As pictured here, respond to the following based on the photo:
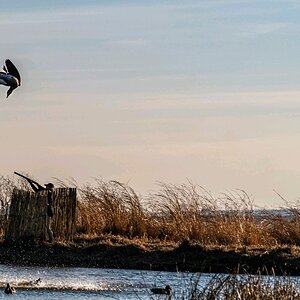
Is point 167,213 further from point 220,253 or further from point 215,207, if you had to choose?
point 220,253

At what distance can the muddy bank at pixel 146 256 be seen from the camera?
2833 centimetres

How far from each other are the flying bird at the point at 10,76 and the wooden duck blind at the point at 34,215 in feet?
39.7

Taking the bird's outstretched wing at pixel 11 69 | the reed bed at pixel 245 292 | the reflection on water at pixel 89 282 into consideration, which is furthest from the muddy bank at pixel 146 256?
the reed bed at pixel 245 292

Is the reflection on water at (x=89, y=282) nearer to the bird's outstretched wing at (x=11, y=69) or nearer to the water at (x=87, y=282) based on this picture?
the water at (x=87, y=282)

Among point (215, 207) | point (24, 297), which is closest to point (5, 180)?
point (215, 207)

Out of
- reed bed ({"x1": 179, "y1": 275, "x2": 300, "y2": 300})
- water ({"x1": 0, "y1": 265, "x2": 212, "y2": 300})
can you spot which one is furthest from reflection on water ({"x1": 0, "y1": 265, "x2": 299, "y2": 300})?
reed bed ({"x1": 179, "y1": 275, "x2": 300, "y2": 300})

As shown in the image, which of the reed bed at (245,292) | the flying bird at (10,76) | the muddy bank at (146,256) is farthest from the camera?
the muddy bank at (146,256)

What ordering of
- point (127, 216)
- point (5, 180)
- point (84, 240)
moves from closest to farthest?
1. point (84, 240)
2. point (127, 216)
3. point (5, 180)

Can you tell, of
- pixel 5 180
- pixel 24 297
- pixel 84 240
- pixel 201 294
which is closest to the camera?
pixel 201 294

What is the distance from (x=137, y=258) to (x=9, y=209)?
156 inches

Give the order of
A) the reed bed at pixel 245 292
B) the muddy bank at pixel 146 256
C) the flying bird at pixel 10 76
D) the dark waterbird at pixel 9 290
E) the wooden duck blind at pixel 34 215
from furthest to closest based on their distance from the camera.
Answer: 1. the wooden duck blind at pixel 34 215
2. the muddy bank at pixel 146 256
3. the dark waterbird at pixel 9 290
4. the flying bird at pixel 10 76
5. the reed bed at pixel 245 292

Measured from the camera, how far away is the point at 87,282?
25109 mm

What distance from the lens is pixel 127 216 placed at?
33375 millimetres

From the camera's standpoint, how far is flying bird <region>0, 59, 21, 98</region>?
57.8 feet
